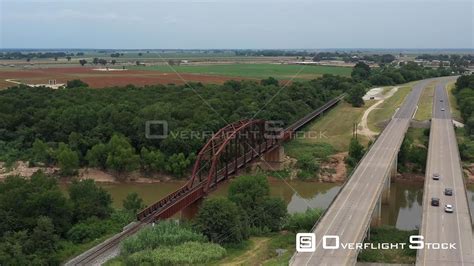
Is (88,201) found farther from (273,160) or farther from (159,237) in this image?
(273,160)

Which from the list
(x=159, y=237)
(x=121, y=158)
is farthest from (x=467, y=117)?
(x=159, y=237)

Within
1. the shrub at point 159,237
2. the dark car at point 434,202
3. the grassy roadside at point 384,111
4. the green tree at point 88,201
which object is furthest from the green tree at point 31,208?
the grassy roadside at point 384,111

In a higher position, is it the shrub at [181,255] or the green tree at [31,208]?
the green tree at [31,208]

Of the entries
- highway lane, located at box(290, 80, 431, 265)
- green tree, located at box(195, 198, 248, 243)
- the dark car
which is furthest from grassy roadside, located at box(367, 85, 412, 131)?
green tree, located at box(195, 198, 248, 243)

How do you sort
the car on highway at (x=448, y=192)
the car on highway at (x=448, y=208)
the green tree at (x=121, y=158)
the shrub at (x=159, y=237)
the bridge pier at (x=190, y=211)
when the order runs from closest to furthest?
the shrub at (x=159, y=237) < the car on highway at (x=448, y=208) < the car on highway at (x=448, y=192) < the bridge pier at (x=190, y=211) < the green tree at (x=121, y=158)

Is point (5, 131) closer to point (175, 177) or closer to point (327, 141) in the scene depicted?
point (175, 177)

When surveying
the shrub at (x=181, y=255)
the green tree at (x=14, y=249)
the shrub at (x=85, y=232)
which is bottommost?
the shrub at (x=85, y=232)

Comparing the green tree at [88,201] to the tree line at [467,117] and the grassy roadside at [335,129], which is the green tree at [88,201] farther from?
the tree line at [467,117]
